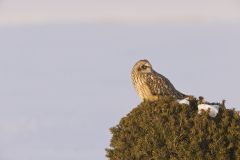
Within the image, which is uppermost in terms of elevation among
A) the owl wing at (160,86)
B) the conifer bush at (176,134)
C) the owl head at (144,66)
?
the owl head at (144,66)

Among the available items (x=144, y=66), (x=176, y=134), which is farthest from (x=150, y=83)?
(x=176, y=134)

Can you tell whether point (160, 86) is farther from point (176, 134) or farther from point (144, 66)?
point (176, 134)

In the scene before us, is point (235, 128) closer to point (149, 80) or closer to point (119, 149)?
point (119, 149)

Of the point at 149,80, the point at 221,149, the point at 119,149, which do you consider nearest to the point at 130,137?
the point at 119,149

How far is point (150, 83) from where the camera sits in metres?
32.8

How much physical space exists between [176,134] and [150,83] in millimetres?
5732

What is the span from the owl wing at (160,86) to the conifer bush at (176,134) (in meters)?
4.25

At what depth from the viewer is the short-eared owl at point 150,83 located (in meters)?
32.6

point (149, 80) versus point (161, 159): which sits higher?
point (149, 80)

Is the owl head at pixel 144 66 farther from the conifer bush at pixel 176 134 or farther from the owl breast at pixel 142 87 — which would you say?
the conifer bush at pixel 176 134

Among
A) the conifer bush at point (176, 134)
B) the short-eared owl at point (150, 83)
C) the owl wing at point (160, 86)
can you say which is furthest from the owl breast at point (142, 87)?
the conifer bush at point (176, 134)

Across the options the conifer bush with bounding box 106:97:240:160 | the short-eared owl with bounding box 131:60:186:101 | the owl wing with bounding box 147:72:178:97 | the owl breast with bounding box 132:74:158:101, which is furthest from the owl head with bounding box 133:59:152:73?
the conifer bush with bounding box 106:97:240:160

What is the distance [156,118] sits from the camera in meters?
27.6

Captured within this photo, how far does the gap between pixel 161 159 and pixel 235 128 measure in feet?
7.55
